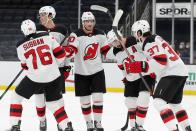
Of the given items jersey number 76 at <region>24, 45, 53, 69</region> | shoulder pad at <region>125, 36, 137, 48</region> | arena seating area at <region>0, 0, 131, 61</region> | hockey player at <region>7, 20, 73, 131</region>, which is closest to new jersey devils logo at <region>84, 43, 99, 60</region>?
shoulder pad at <region>125, 36, 137, 48</region>

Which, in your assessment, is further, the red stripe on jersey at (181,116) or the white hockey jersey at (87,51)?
the white hockey jersey at (87,51)

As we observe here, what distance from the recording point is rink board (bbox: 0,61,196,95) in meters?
7.66

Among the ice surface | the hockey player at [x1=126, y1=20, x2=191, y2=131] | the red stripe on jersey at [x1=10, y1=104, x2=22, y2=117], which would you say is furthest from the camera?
the ice surface

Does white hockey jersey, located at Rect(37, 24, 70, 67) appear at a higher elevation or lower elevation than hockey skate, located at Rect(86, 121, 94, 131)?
higher

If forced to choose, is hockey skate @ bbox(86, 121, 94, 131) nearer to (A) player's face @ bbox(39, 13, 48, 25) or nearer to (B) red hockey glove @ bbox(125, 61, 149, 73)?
(B) red hockey glove @ bbox(125, 61, 149, 73)

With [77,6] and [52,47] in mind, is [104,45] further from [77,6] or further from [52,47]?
[77,6]

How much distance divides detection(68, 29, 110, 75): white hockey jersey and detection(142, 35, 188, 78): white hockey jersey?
0.66 metres

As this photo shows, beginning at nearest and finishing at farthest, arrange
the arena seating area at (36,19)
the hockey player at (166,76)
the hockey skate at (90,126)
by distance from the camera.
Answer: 1. the hockey player at (166,76)
2. the hockey skate at (90,126)
3. the arena seating area at (36,19)

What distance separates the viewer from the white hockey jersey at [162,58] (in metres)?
3.52

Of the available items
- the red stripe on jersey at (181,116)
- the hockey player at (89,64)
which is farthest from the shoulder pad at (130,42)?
the red stripe on jersey at (181,116)

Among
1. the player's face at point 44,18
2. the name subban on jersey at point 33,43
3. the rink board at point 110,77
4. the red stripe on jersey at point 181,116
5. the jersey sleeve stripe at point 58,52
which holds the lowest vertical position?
the rink board at point 110,77

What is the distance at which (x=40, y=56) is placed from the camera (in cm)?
365

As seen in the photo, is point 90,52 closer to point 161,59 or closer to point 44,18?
point 44,18

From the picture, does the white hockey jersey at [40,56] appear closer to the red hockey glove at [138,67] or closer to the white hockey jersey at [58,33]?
the white hockey jersey at [58,33]
